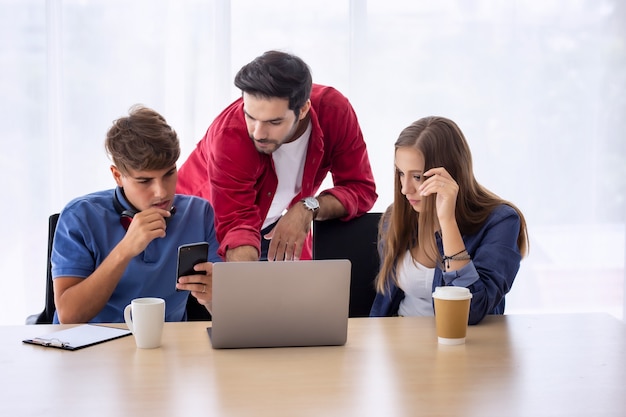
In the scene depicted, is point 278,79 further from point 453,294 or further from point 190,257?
point 453,294

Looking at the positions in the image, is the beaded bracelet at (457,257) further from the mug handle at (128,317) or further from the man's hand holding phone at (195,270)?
the mug handle at (128,317)

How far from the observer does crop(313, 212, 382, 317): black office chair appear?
7.33 feet

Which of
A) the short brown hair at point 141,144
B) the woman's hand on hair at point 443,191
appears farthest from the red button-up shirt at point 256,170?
the woman's hand on hair at point 443,191

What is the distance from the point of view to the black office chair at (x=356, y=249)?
2.23m

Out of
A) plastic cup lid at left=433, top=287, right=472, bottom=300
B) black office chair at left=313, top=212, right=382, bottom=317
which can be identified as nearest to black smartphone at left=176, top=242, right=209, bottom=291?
plastic cup lid at left=433, top=287, right=472, bottom=300

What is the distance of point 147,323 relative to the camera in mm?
1515

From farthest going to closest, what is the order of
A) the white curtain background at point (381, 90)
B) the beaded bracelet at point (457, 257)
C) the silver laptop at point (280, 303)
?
1. the white curtain background at point (381, 90)
2. the beaded bracelet at point (457, 257)
3. the silver laptop at point (280, 303)

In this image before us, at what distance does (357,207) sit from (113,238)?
0.79 metres

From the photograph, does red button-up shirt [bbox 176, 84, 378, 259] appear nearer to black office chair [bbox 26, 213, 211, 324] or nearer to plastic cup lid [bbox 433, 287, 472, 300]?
black office chair [bbox 26, 213, 211, 324]

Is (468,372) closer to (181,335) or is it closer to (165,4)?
(181,335)

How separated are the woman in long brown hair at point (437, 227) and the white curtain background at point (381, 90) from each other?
1690 millimetres

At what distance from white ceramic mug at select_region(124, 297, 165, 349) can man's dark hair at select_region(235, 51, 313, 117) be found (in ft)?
2.80

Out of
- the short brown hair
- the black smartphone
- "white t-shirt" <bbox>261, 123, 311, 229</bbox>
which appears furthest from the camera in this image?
"white t-shirt" <bbox>261, 123, 311, 229</bbox>

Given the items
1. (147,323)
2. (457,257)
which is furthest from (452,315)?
(147,323)
